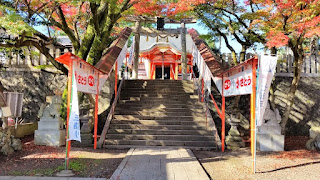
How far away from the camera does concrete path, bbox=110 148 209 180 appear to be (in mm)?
5258

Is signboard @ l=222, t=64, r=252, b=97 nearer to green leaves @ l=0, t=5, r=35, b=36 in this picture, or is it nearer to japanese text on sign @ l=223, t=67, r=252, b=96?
japanese text on sign @ l=223, t=67, r=252, b=96

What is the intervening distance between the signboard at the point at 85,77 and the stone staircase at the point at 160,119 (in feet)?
7.38

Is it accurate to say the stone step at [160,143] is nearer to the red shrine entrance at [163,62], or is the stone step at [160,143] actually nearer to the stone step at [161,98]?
the stone step at [161,98]

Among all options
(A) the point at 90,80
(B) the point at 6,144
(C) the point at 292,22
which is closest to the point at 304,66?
(C) the point at 292,22

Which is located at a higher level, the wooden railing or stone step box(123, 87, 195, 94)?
the wooden railing

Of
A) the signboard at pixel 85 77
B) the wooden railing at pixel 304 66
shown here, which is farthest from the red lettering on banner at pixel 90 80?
the wooden railing at pixel 304 66

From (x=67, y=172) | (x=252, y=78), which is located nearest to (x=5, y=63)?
(x=67, y=172)

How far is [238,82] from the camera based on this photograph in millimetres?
7273

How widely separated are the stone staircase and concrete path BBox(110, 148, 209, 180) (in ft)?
4.05

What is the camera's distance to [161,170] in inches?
227

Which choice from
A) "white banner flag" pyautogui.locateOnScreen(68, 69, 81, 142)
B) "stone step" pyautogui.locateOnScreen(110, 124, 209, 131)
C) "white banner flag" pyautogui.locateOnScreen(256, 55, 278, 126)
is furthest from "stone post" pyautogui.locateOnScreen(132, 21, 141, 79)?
"white banner flag" pyautogui.locateOnScreen(256, 55, 278, 126)

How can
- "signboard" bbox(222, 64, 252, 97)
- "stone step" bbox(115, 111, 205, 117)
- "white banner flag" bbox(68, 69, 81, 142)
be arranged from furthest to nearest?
"stone step" bbox(115, 111, 205, 117) < "signboard" bbox(222, 64, 252, 97) < "white banner flag" bbox(68, 69, 81, 142)

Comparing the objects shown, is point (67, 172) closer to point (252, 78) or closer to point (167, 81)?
point (252, 78)

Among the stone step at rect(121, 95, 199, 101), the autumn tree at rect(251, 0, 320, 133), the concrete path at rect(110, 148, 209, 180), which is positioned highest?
the autumn tree at rect(251, 0, 320, 133)
